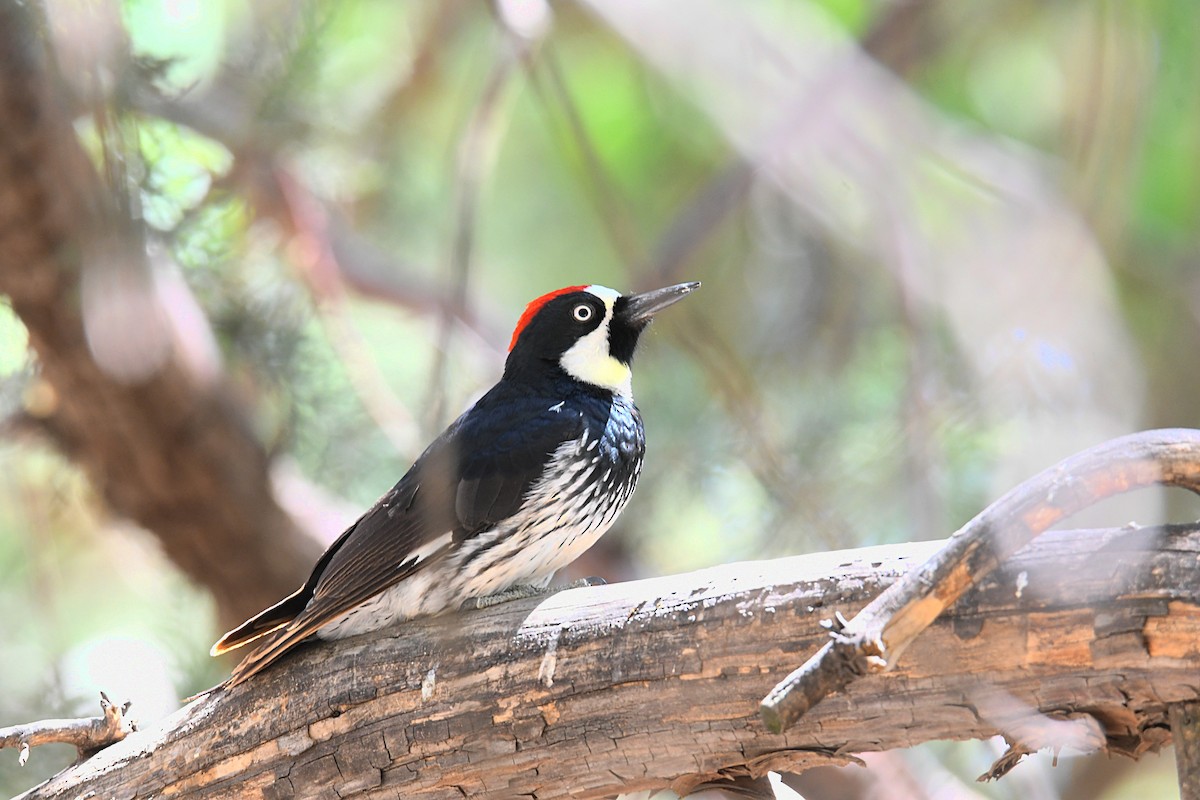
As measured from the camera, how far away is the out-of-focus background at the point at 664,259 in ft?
8.25

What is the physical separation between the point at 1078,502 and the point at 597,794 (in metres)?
1.07

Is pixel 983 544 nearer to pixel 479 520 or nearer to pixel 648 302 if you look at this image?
pixel 479 520

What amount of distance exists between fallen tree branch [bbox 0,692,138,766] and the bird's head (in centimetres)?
129

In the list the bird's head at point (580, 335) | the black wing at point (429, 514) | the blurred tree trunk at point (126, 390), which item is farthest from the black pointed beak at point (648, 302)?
the blurred tree trunk at point (126, 390)

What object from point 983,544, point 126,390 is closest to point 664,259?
point 126,390

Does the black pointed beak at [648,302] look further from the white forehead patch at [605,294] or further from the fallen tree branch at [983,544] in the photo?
the fallen tree branch at [983,544]

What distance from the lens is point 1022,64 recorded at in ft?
19.2

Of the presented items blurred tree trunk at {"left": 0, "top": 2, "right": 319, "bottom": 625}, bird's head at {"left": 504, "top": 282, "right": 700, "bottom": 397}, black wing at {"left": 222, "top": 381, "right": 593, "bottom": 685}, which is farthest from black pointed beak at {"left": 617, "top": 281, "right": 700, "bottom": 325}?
blurred tree trunk at {"left": 0, "top": 2, "right": 319, "bottom": 625}

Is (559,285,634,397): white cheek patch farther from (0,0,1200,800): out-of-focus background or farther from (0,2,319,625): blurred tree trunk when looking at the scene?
(0,2,319,625): blurred tree trunk

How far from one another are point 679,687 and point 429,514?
32.7 inches

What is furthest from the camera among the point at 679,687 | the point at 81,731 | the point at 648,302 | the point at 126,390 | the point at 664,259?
the point at 664,259

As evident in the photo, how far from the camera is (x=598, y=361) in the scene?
3318mm

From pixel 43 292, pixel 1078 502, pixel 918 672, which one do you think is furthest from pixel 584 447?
pixel 43 292

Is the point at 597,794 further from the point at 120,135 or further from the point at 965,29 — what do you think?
the point at 965,29
